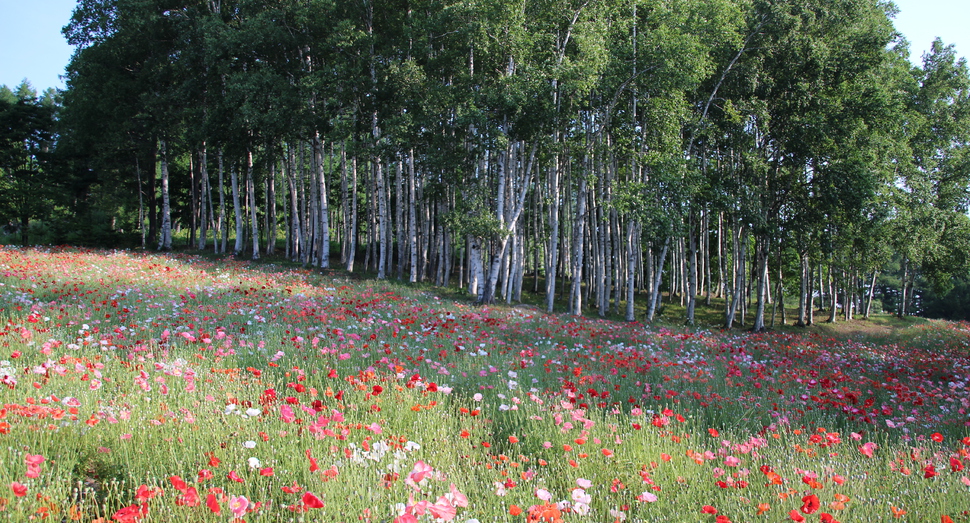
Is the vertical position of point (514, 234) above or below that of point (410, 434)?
above

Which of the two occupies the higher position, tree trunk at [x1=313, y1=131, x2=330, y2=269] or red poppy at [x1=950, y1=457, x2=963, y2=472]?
tree trunk at [x1=313, y1=131, x2=330, y2=269]

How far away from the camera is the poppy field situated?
2.90m

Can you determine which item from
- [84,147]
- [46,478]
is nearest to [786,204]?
[46,478]

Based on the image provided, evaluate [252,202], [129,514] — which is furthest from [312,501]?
[252,202]

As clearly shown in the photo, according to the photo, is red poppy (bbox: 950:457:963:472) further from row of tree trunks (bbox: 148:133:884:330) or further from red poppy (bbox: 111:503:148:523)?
row of tree trunks (bbox: 148:133:884:330)

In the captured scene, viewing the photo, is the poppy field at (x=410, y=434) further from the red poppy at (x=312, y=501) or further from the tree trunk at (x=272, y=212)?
the tree trunk at (x=272, y=212)

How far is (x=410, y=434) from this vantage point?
414 cm

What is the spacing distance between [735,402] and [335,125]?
19.5 meters

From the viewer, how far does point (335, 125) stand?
21531 mm

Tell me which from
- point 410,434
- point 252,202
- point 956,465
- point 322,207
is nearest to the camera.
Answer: point 956,465

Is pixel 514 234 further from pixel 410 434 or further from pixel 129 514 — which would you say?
pixel 129 514

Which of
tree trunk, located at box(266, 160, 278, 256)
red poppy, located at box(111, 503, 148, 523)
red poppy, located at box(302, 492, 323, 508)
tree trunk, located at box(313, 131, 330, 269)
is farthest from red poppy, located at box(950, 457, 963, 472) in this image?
tree trunk, located at box(266, 160, 278, 256)

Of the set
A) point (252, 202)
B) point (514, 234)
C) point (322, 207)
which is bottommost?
point (514, 234)

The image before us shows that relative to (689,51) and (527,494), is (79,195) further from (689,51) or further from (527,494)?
(527,494)
